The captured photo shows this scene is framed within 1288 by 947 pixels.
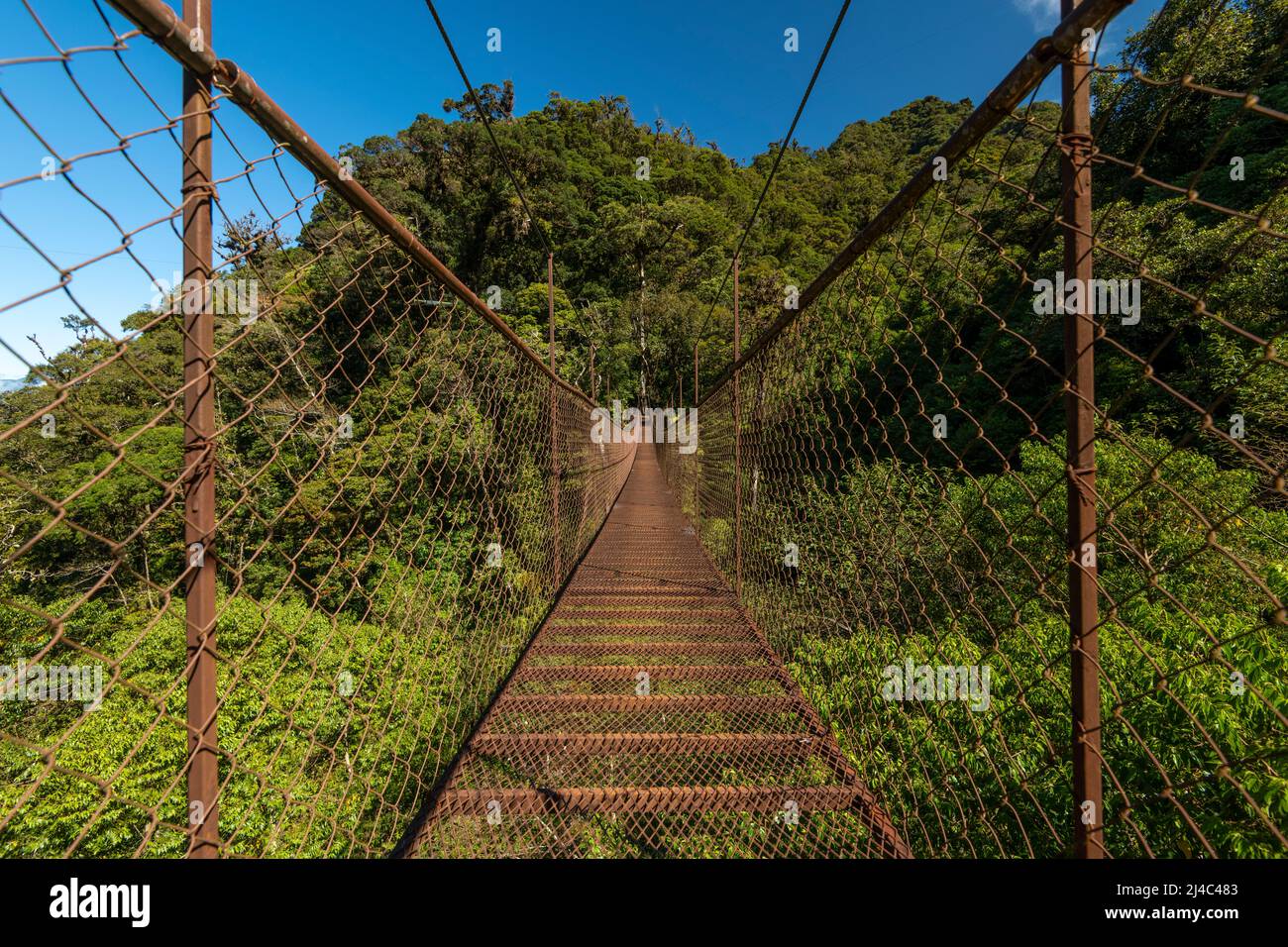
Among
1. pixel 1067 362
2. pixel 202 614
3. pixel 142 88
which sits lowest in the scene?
pixel 202 614

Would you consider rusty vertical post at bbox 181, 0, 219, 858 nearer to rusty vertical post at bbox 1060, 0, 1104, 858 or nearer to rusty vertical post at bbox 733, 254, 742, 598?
rusty vertical post at bbox 1060, 0, 1104, 858

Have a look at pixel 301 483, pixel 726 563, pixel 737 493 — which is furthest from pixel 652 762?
pixel 726 563

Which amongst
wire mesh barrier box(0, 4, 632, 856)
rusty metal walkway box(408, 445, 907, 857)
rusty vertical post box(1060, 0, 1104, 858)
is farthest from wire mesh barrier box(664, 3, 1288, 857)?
wire mesh barrier box(0, 4, 632, 856)

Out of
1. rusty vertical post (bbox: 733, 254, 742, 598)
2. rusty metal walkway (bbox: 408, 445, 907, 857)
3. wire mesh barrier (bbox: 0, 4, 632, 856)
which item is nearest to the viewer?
wire mesh barrier (bbox: 0, 4, 632, 856)

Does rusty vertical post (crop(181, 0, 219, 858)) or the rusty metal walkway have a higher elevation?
rusty vertical post (crop(181, 0, 219, 858))

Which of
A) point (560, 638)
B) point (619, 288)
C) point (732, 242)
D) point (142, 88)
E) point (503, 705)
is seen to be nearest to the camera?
point (142, 88)

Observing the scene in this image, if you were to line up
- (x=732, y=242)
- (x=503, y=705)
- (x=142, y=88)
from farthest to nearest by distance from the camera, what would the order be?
(x=732, y=242) < (x=503, y=705) < (x=142, y=88)

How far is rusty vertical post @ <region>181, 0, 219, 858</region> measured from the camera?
0.72 metres

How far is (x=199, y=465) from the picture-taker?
726 mm

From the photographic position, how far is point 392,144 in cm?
2477

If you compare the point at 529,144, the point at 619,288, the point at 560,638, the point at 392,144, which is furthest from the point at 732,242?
the point at 560,638
